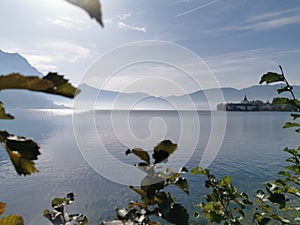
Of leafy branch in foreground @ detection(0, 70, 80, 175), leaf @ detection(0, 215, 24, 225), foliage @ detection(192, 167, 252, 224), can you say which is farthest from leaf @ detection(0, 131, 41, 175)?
foliage @ detection(192, 167, 252, 224)

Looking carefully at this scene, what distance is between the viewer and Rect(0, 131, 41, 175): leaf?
677 millimetres

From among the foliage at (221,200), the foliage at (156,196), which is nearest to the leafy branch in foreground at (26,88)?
the foliage at (156,196)

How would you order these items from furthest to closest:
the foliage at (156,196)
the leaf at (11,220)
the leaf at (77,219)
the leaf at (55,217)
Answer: the leaf at (77,219), the leaf at (55,217), the foliage at (156,196), the leaf at (11,220)

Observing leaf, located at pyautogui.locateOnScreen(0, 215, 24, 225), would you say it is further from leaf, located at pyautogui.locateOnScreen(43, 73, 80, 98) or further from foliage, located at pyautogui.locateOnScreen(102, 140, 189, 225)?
leaf, located at pyautogui.locateOnScreen(43, 73, 80, 98)

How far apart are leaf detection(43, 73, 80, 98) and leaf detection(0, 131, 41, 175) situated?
0.56 ft

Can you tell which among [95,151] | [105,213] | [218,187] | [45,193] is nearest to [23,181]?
[45,193]

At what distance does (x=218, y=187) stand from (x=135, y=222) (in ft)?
4.53

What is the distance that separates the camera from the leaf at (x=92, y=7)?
17.7 inches

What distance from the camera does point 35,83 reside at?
25.3 inches

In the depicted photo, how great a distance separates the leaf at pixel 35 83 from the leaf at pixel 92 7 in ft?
0.84

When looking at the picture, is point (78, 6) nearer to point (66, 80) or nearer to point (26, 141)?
point (66, 80)

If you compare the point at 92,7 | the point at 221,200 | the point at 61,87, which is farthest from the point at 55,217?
the point at 221,200

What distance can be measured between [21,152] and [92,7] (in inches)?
18.5

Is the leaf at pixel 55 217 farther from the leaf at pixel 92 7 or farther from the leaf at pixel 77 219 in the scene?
the leaf at pixel 92 7
